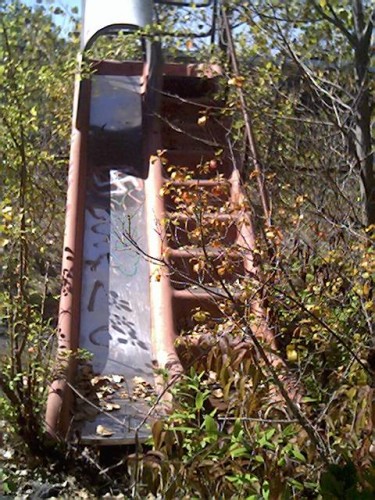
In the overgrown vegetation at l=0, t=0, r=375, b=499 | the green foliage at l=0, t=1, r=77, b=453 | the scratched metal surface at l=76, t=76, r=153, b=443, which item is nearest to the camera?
the overgrown vegetation at l=0, t=0, r=375, b=499

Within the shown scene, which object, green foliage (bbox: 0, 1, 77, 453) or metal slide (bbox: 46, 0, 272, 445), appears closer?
green foliage (bbox: 0, 1, 77, 453)

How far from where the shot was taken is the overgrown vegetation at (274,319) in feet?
11.3

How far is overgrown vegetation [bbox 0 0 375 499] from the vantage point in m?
3.45


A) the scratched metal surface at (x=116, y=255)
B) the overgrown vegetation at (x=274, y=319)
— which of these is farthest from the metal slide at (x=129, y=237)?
the overgrown vegetation at (x=274, y=319)

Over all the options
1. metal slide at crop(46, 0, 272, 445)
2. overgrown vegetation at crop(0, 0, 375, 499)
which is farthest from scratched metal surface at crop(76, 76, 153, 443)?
overgrown vegetation at crop(0, 0, 375, 499)

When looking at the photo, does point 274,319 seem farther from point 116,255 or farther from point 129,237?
point 116,255

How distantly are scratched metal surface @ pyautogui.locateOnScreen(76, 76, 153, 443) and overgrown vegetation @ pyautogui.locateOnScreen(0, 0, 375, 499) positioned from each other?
0.37 meters

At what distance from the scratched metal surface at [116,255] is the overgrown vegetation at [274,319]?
37 centimetres

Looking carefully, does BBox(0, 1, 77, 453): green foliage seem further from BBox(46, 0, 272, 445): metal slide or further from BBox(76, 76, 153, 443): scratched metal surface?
BBox(76, 76, 153, 443): scratched metal surface

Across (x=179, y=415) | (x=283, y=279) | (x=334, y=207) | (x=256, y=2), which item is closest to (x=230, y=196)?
(x=334, y=207)

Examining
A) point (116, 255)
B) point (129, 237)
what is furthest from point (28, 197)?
point (129, 237)

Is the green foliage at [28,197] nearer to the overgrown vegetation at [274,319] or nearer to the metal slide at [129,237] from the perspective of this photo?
the overgrown vegetation at [274,319]

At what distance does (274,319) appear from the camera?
461 centimetres

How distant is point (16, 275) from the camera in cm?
473
